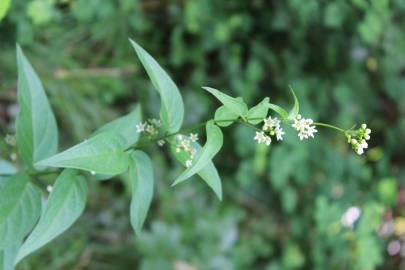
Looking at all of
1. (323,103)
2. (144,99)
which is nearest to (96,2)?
(144,99)

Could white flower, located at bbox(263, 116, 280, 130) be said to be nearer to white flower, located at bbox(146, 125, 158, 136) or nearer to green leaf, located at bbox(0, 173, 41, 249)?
white flower, located at bbox(146, 125, 158, 136)

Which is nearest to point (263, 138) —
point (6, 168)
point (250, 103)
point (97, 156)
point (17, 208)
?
point (97, 156)

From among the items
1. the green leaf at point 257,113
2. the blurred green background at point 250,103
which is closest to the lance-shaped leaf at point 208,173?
the green leaf at point 257,113

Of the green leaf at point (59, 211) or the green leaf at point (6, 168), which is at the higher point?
the green leaf at point (59, 211)

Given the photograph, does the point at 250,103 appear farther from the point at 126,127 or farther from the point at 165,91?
the point at 165,91

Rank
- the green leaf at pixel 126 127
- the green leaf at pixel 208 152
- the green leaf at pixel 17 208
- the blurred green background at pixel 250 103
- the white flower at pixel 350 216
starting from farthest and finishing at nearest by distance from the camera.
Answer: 1. the white flower at pixel 350 216
2. the blurred green background at pixel 250 103
3. the green leaf at pixel 126 127
4. the green leaf at pixel 17 208
5. the green leaf at pixel 208 152

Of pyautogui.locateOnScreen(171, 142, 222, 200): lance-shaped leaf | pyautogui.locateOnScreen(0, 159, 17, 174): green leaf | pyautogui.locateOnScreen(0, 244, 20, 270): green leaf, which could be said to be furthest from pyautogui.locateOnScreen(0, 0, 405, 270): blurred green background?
pyautogui.locateOnScreen(171, 142, 222, 200): lance-shaped leaf

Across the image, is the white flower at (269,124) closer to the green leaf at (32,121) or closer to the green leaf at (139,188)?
the green leaf at (139,188)
